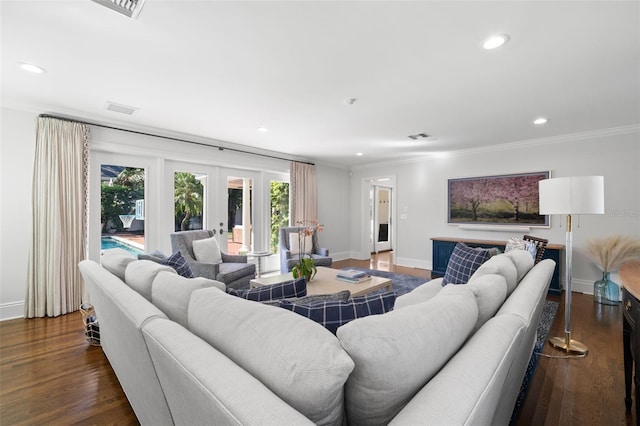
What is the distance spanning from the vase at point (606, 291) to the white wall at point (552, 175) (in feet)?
1.37

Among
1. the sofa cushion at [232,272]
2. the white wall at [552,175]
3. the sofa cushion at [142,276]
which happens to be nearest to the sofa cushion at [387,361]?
the sofa cushion at [142,276]

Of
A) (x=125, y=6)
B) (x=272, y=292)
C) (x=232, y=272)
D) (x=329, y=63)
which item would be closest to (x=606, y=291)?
(x=329, y=63)

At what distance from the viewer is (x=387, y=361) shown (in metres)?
0.76

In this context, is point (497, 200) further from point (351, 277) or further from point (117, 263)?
point (117, 263)

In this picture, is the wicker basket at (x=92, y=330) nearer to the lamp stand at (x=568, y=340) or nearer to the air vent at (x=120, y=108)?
the air vent at (x=120, y=108)

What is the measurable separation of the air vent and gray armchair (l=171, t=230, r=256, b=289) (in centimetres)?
157

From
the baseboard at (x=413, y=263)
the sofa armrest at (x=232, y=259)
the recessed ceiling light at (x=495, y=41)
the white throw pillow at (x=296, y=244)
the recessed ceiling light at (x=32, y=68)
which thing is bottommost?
the baseboard at (x=413, y=263)

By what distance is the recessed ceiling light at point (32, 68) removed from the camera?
93.0 inches

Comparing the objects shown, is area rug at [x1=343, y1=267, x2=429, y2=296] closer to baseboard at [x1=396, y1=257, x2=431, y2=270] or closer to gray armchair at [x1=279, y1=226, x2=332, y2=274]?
gray armchair at [x1=279, y1=226, x2=332, y2=274]

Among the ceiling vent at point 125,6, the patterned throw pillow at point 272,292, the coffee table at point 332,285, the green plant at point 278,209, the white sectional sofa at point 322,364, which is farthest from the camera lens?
the green plant at point 278,209

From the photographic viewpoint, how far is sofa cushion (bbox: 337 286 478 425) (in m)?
0.75

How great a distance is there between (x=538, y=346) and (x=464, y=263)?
38.0 inches

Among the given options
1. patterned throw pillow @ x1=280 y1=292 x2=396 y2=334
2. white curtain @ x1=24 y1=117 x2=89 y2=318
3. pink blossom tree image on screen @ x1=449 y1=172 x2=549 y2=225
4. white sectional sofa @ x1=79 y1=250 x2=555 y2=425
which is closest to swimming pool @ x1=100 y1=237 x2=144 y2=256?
white curtain @ x1=24 y1=117 x2=89 y2=318

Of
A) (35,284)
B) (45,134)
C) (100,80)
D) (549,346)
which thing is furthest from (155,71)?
(549,346)
